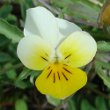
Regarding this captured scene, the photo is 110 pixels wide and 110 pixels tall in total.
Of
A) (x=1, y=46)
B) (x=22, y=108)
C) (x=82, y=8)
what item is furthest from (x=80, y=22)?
(x=22, y=108)

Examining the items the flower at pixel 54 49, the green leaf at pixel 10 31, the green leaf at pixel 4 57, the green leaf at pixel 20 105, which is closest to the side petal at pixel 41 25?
the flower at pixel 54 49

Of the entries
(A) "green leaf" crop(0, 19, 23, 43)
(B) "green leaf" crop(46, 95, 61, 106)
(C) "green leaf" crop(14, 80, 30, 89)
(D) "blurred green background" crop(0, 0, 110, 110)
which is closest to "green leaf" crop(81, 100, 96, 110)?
(D) "blurred green background" crop(0, 0, 110, 110)

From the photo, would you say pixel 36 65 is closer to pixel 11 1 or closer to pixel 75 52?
pixel 75 52

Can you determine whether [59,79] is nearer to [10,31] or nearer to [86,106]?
[10,31]

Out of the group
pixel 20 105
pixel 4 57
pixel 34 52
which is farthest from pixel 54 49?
pixel 20 105

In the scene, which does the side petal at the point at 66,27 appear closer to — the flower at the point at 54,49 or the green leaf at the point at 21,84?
the flower at the point at 54,49

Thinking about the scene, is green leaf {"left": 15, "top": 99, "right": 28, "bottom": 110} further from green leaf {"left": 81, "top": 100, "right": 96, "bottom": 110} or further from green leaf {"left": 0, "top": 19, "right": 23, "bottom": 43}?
green leaf {"left": 0, "top": 19, "right": 23, "bottom": 43}
